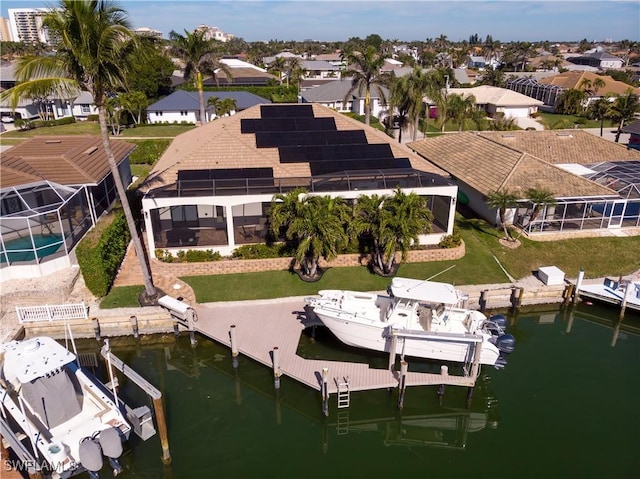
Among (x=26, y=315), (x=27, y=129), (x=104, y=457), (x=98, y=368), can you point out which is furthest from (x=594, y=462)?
(x=27, y=129)

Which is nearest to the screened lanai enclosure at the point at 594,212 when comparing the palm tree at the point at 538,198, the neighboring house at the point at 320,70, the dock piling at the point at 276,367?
the palm tree at the point at 538,198

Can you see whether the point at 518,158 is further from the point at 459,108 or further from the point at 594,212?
the point at 459,108

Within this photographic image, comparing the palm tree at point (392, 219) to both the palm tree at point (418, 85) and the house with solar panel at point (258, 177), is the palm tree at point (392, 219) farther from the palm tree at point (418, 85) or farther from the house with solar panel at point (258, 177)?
the palm tree at point (418, 85)

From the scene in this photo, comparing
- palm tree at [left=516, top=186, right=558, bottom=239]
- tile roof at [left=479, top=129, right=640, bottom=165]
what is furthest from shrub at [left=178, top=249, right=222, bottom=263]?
tile roof at [left=479, top=129, right=640, bottom=165]

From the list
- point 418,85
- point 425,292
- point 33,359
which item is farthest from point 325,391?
point 418,85

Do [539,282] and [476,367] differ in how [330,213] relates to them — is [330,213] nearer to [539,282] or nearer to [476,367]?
[476,367]
